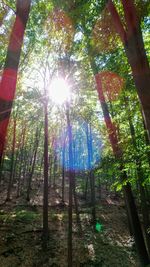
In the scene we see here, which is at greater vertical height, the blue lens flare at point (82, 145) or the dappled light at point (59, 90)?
the blue lens flare at point (82, 145)

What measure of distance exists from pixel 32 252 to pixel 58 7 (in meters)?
12.8

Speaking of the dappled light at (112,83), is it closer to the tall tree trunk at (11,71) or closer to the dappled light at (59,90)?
the dappled light at (59,90)

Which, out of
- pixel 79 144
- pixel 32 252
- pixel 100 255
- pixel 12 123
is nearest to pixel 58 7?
pixel 32 252

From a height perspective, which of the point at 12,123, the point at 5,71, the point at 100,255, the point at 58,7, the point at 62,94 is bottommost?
the point at 100,255

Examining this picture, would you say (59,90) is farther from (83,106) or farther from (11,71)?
(11,71)

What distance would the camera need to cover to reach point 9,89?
7.33 feet

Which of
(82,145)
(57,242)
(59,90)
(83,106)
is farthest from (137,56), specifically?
(82,145)

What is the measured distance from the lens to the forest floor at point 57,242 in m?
12.8

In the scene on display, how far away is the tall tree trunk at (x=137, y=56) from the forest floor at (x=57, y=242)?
11918mm

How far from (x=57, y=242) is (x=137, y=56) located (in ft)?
47.7

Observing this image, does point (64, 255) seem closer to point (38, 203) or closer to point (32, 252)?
point (32, 252)

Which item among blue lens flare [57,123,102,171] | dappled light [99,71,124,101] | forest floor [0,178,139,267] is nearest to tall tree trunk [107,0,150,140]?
dappled light [99,71,124,101]

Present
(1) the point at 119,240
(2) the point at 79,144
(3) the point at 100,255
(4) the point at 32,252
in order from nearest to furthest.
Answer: (4) the point at 32,252, (3) the point at 100,255, (1) the point at 119,240, (2) the point at 79,144

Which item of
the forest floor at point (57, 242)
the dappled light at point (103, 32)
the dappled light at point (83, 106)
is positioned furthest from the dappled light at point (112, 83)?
the forest floor at point (57, 242)
